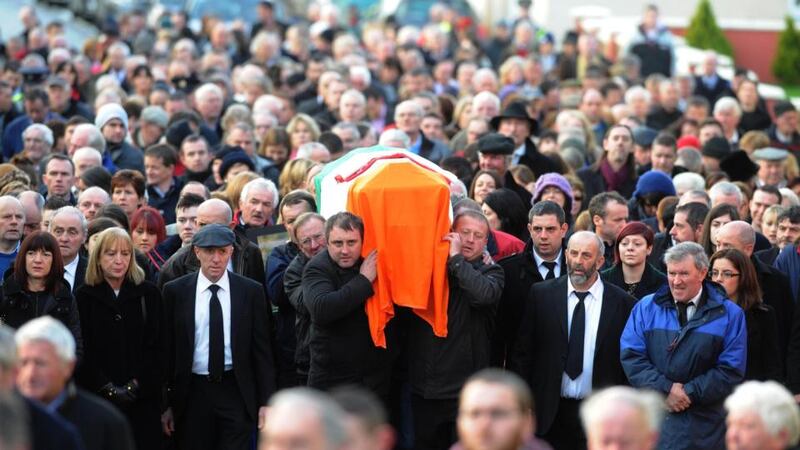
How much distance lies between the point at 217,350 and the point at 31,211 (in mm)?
2170

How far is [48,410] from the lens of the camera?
8.04 metres

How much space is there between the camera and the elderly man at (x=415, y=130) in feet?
58.3

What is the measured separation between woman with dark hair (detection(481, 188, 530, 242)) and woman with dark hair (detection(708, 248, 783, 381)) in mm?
1866

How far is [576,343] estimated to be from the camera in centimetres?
1134

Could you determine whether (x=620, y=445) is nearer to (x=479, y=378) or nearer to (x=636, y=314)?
(x=479, y=378)

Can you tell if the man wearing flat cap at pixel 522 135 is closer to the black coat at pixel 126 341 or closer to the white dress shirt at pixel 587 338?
the white dress shirt at pixel 587 338

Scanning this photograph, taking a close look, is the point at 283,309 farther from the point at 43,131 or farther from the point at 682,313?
the point at 43,131

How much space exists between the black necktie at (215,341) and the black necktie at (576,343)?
7.25 feet

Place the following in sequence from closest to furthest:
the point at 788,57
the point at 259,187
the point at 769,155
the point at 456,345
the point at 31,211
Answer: the point at 456,345 → the point at 31,211 → the point at 259,187 → the point at 769,155 → the point at 788,57

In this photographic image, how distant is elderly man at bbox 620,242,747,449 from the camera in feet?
36.2

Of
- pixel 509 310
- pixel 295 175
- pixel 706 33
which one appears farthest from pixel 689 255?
pixel 706 33

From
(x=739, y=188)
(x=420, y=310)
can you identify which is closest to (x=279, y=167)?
(x=739, y=188)

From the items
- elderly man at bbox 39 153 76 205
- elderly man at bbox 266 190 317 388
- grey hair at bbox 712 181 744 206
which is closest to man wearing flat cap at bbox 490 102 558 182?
grey hair at bbox 712 181 744 206

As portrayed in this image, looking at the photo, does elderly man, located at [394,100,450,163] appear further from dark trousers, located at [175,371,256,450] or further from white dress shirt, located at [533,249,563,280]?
dark trousers, located at [175,371,256,450]
